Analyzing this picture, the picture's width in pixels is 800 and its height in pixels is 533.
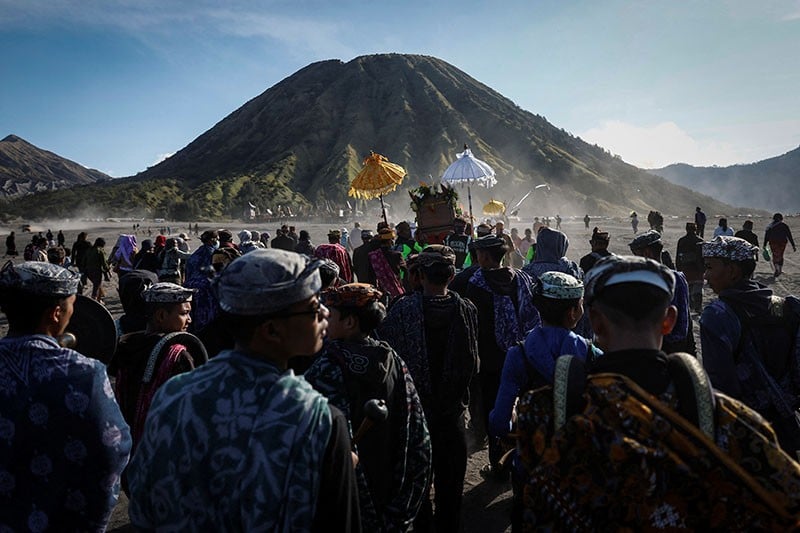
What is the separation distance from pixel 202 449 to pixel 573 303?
2.28m

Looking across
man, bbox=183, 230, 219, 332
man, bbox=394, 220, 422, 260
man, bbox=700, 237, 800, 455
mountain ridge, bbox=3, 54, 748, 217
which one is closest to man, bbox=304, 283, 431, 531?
man, bbox=700, 237, 800, 455

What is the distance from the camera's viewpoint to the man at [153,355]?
3131 millimetres

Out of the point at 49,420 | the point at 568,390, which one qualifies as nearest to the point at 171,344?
the point at 49,420

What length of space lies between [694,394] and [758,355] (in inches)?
80.6

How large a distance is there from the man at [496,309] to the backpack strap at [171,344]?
2.37 m

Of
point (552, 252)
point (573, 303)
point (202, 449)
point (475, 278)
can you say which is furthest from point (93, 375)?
point (552, 252)

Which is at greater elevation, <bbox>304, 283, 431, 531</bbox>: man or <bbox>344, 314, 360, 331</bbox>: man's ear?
<bbox>344, 314, 360, 331</bbox>: man's ear

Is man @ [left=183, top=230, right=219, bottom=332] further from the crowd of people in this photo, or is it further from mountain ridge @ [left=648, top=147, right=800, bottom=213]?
mountain ridge @ [left=648, top=147, right=800, bottom=213]

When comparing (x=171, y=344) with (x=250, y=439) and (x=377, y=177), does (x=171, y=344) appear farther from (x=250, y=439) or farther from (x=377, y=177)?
(x=377, y=177)

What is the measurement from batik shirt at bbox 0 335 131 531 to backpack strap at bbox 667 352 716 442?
2.34 m

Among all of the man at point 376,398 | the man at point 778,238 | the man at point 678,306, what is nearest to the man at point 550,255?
the man at point 678,306

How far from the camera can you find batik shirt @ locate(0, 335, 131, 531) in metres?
2.12

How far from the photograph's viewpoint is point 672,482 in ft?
4.59

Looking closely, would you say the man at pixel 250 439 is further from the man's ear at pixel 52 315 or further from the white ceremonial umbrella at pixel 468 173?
the white ceremonial umbrella at pixel 468 173
